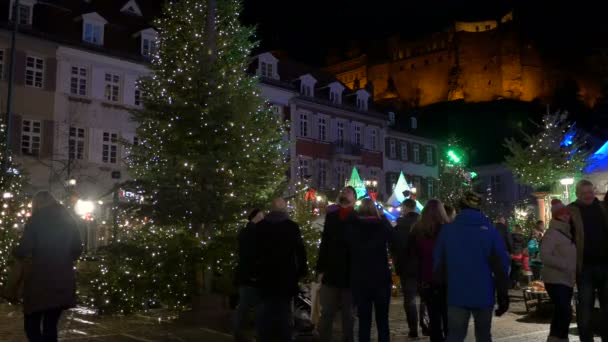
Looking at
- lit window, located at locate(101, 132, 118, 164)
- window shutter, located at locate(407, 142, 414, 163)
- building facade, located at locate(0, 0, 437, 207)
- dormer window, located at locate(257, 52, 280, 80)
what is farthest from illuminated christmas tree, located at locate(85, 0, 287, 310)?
window shutter, located at locate(407, 142, 414, 163)

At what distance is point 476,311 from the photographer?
19.9 ft

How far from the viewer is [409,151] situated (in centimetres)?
5097

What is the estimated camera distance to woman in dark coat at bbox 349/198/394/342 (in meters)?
7.71

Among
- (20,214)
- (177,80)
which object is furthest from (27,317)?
(20,214)

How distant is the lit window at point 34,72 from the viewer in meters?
27.5

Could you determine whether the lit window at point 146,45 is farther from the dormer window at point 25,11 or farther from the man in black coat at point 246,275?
the man in black coat at point 246,275

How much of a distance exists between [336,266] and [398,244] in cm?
135

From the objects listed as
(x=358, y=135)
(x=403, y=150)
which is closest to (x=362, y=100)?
(x=358, y=135)

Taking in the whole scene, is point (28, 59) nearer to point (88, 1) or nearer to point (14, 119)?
point (14, 119)

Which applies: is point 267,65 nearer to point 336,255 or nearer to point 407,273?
point 407,273

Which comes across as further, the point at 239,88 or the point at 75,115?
the point at 75,115

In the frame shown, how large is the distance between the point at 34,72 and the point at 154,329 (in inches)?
794

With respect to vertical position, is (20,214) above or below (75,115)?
below

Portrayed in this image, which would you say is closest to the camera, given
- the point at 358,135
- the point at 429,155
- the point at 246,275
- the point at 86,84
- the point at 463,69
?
the point at 246,275
